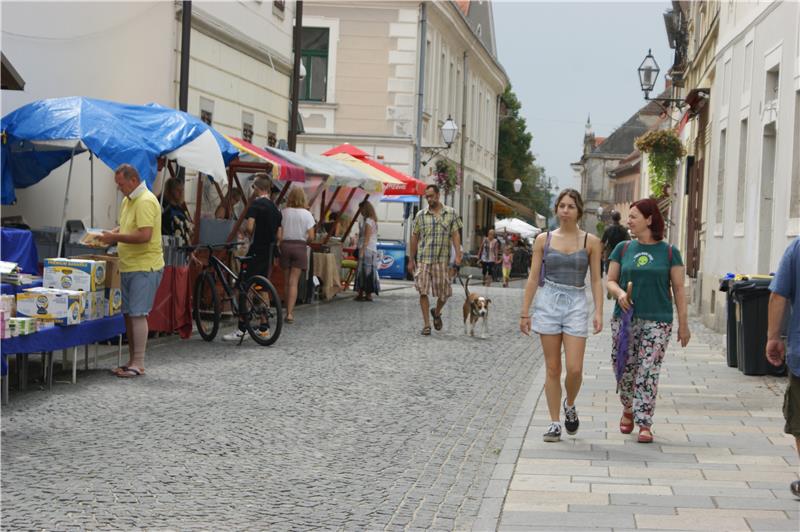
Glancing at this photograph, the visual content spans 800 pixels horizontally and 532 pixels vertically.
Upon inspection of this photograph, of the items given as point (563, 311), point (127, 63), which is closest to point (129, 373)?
point (563, 311)

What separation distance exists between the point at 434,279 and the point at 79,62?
5311 mm

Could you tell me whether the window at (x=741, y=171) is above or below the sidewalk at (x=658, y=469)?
above

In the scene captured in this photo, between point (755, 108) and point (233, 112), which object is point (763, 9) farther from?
point (233, 112)

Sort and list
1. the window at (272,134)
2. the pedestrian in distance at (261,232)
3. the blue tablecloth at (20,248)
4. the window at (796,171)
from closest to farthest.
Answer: the blue tablecloth at (20,248) < the window at (796,171) < the pedestrian in distance at (261,232) < the window at (272,134)

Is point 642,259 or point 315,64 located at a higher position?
point 315,64

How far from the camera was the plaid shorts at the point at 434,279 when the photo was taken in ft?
53.5

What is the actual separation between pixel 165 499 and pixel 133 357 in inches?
195

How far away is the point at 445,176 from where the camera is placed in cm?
3847

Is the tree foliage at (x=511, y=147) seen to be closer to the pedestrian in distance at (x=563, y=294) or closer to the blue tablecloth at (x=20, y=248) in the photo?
the blue tablecloth at (x=20, y=248)

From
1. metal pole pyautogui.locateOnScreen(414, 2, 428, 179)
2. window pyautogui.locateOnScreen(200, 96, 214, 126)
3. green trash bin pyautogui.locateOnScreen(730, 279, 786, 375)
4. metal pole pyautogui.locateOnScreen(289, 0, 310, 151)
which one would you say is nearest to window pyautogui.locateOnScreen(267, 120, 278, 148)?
metal pole pyautogui.locateOnScreen(289, 0, 310, 151)

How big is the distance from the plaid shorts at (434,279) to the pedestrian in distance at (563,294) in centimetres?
757

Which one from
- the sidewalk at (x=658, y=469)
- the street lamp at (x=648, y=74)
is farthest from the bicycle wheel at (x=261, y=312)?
the street lamp at (x=648, y=74)

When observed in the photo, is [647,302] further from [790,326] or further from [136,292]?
[136,292]

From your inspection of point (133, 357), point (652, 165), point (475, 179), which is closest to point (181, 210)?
point (133, 357)
